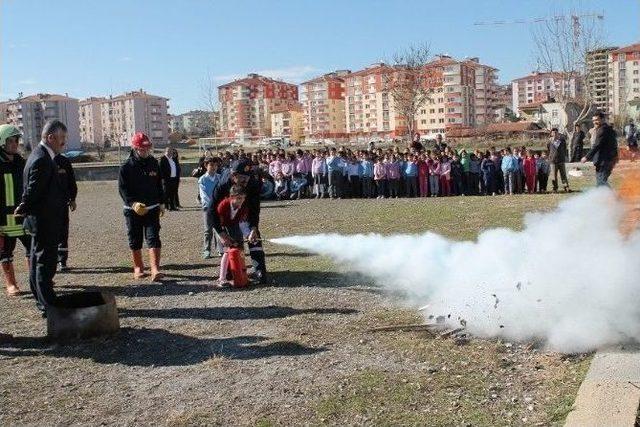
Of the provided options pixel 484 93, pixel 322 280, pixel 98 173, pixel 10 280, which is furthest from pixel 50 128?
pixel 484 93

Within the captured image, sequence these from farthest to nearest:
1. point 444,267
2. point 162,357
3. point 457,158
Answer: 1. point 457,158
2. point 444,267
3. point 162,357

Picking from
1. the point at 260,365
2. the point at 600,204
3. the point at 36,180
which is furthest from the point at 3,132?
the point at 600,204

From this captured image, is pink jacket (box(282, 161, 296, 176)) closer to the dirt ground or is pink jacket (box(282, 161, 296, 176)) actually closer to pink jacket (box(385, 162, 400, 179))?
pink jacket (box(385, 162, 400, 179))

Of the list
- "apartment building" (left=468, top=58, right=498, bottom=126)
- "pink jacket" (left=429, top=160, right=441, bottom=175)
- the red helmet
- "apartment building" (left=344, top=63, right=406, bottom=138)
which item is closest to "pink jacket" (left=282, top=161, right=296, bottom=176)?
"pink jacket" (left=429, top=160, right=441, bottom=175)

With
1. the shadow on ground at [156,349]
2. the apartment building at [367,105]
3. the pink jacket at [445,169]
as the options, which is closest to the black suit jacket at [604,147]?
the pink jacket at [445,169]

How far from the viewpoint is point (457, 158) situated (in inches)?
915

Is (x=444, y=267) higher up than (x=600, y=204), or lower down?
lower down

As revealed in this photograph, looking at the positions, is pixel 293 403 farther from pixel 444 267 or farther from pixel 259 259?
pixel 259 259

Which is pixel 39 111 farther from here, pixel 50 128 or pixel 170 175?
pixel 50 128

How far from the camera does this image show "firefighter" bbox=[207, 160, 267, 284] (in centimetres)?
890

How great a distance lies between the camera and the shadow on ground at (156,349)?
605 centimetres

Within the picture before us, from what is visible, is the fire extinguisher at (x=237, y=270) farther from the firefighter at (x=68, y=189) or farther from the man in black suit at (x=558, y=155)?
the man in black suit at (x=558, y=155)

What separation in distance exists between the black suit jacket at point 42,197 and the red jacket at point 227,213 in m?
2.32

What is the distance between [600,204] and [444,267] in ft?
6.12
